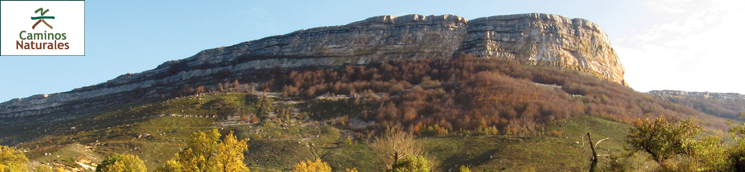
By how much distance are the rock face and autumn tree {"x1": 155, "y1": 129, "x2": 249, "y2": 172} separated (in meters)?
103

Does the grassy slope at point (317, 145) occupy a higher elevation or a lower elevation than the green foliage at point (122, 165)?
lower

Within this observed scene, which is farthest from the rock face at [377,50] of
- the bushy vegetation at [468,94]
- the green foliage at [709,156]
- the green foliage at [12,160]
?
the green foliage at [709,156]

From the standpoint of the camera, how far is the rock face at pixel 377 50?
12744 centimetres

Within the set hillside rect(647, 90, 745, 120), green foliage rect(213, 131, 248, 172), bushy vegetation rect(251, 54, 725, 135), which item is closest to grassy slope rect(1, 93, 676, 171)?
bushy vegetation rect(251, 54, 725, 135)

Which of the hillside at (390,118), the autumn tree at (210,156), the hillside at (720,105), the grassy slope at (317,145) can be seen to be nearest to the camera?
the autumn tree at (210,156)

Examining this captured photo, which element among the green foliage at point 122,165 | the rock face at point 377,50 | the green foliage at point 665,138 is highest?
the rock face at point 377,50

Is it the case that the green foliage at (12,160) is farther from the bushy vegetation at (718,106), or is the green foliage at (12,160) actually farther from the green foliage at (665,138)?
the bushy vegetation at (718,106)

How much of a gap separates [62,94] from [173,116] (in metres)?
88.5

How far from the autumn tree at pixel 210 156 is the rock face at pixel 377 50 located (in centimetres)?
10264

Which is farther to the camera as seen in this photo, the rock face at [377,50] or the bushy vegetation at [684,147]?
the rock face at [377,50]

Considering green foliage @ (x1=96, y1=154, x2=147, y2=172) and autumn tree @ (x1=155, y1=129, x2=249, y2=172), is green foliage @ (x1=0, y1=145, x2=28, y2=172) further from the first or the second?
autumn tree @ (x1=155, y1=129, x2=249, y2=172)

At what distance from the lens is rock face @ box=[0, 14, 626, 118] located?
127m

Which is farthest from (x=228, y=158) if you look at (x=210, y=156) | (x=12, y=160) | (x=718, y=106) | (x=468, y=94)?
(x=718, y=106)

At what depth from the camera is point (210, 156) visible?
2955 cm
